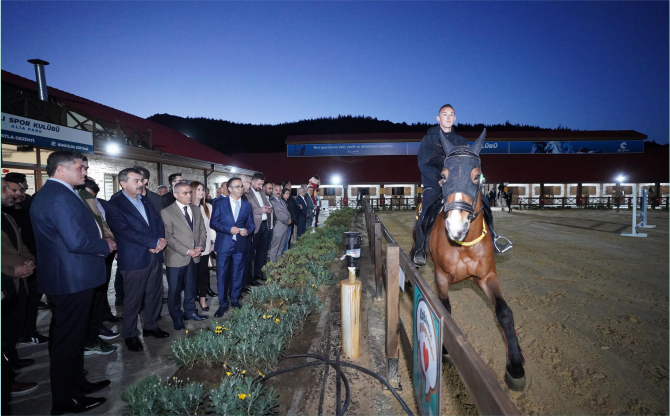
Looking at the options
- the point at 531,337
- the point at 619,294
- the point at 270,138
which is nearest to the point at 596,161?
the point at 619,294

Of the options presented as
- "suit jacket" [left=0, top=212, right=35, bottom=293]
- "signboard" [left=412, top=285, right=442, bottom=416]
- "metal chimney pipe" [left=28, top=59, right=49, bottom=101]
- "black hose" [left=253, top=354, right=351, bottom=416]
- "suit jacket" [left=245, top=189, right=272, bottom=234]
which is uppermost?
"metal chimney pipe" [left=28, top=59, right=49, bottom=101]

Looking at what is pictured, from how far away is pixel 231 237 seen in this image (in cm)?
536

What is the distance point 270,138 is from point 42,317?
11610 centimetres

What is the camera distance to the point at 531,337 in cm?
413

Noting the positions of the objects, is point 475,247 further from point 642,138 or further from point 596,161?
point 642,138

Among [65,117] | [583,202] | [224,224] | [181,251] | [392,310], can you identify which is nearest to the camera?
[392,310]

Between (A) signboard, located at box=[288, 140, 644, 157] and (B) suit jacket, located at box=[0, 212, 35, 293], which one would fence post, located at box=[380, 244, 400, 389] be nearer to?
(B) suit jacket, located at box=[0, 212, 35, 293]

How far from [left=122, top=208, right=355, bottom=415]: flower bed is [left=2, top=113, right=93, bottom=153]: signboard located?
Answer: 758 centimetres

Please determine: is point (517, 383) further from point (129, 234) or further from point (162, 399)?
point (129, 234)

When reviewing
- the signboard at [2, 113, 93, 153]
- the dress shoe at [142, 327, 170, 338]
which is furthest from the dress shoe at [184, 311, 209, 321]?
the signboard at [2, 113, 93, 153]

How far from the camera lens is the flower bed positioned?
7.60 ft

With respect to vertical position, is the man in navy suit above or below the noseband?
below

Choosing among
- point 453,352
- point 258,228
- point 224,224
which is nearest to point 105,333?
point 224,224

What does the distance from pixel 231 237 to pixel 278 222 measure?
246cm
